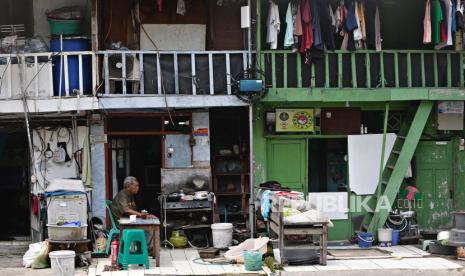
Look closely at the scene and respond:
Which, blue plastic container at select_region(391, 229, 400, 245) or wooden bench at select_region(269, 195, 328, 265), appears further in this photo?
blue plastic container at select_region(391, 229, 400, 245)

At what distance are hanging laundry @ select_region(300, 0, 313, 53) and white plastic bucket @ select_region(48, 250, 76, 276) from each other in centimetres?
697

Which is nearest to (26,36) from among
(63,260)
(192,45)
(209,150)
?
(192,45)

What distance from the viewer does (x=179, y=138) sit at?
17531mm

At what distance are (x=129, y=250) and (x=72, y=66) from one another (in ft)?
15.4

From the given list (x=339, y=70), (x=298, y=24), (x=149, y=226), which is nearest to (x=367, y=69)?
(x=339, y=70)

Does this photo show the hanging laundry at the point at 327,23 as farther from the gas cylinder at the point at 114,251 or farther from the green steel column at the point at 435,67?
the gas cylinder at the point at 114,251

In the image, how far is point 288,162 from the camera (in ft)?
58.3

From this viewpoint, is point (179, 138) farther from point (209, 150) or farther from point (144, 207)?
point (144, 207)

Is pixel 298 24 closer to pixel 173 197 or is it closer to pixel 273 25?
pixel 273 25

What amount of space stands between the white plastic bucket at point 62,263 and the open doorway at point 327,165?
254 inches

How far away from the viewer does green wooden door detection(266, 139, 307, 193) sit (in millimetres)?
17703

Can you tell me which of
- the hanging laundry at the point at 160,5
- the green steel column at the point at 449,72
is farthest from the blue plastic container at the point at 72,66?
the green steel column at the point at 449,72

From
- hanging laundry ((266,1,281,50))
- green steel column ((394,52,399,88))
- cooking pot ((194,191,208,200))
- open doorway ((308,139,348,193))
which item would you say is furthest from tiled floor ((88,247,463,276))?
hanging laundry ((266,1,281,50))

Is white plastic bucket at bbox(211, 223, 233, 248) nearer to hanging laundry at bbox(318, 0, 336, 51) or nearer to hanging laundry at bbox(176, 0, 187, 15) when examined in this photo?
hanging laundry at bbox(318, 0, 336, 51)
